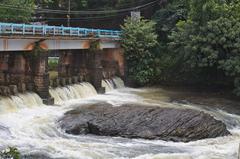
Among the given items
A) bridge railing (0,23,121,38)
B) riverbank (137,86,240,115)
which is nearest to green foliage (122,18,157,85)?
bridge railing (0,23,121,38)

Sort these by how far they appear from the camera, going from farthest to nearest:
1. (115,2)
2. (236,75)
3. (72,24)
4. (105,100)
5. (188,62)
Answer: (72,24) < (115,2) < (188,62) < (236,75) < (105,100)

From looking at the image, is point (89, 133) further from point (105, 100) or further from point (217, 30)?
point (217, 30)

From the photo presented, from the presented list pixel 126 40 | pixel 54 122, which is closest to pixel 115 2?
pixel 126 40

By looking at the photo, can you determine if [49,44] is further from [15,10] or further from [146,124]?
[146,124]

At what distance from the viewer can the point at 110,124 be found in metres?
23.7

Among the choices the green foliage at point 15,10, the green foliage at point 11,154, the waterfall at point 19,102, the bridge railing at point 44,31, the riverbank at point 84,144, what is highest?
the green foliage at point 15,10

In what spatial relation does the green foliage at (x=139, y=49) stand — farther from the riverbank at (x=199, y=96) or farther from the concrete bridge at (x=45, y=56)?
the riverbank at (x=199, y=96)

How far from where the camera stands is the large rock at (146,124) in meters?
22.9

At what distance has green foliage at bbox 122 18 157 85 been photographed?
4212cm

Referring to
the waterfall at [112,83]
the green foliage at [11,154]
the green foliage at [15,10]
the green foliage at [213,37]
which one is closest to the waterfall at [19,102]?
the waterfall at [112,83]

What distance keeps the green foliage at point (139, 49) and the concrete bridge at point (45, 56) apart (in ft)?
2.77

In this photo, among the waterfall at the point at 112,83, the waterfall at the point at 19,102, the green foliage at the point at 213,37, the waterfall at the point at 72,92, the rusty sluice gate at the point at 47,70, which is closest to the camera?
the waterfall at the point at 19,102

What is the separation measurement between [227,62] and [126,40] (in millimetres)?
11424

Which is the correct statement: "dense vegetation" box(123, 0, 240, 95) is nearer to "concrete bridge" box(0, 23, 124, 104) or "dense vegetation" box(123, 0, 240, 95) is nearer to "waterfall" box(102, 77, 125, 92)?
"waterfall" box(102, 77, 125, 92)
